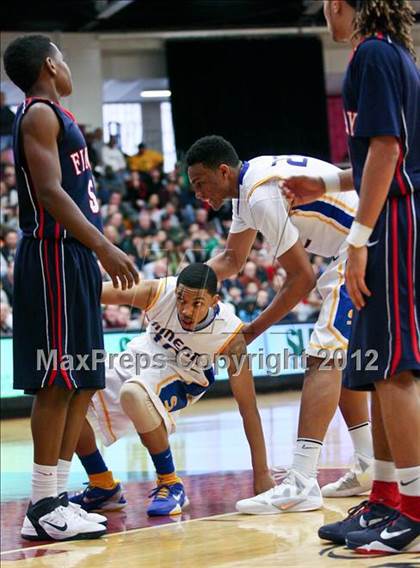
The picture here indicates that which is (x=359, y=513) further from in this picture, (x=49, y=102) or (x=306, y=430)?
(x=49, y=102)

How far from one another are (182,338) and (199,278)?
1.27 ft

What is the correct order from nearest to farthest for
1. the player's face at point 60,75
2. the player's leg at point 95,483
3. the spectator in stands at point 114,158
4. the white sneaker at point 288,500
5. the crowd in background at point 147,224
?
the player's face at point 60,75 < the white sneaker at point 288,500 < the player's leg at point 95,483 < the crowd in background at point 147,224 < the spectator in stands at point 114,158

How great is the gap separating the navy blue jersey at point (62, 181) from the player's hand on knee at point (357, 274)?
129 centimetres

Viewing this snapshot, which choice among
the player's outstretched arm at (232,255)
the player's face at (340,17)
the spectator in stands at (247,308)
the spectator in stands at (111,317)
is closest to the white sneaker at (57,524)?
the player's outstretched arm at (232,255)

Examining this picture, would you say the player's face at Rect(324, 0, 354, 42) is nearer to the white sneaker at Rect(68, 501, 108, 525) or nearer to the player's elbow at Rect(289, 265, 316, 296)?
the player's elbow at Rect(289, 265, 316, 296)

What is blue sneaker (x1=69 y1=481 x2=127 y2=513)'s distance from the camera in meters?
5.16

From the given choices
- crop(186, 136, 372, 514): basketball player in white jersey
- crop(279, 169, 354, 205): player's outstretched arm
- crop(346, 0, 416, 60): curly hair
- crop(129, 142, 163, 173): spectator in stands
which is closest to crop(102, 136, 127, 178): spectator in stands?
crop(129, 142, 163, 173): spectator in stands

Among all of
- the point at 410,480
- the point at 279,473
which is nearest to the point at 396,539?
the point at 410,480

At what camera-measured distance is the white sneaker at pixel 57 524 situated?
438 cm

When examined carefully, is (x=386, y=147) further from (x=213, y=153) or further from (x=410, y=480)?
(x=213, y=153)

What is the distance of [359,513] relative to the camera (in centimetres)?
402

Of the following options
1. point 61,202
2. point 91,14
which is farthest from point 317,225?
point 91,14

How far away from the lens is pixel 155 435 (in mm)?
5156

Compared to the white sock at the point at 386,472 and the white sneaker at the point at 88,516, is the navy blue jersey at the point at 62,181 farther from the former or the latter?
the white sock at the point at 386,472
